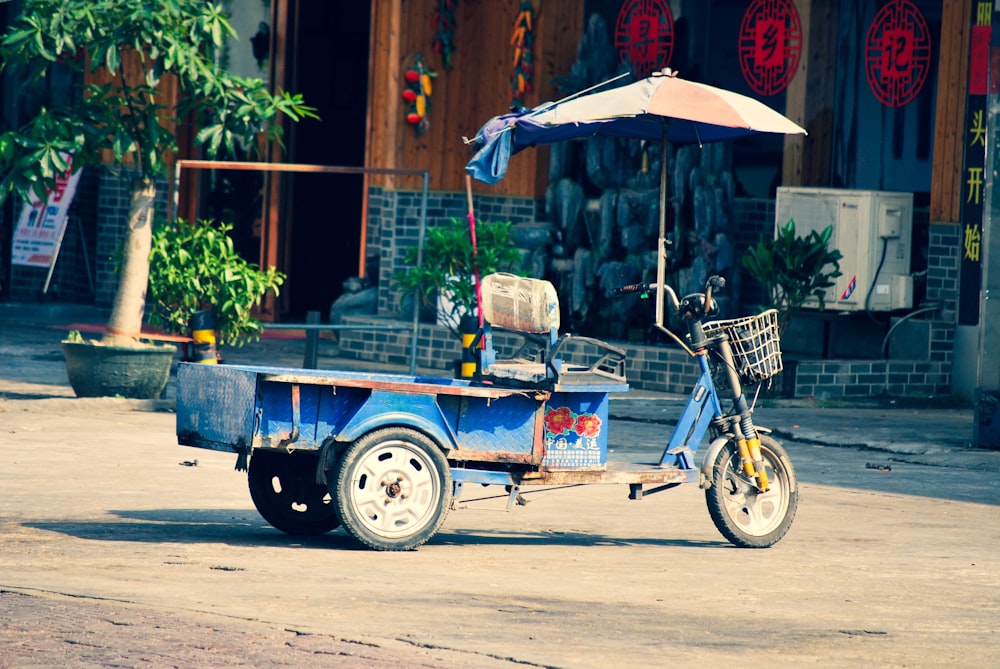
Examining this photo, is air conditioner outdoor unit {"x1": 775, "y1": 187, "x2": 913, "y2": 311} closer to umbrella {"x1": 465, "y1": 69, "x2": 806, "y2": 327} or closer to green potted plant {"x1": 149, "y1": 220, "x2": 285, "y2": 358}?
green potted plant {"x1": 149, "y1": 220, "x2": 285, "y2": 358}

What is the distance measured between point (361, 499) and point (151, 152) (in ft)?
22.8

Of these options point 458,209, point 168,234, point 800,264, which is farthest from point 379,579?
point 458,209

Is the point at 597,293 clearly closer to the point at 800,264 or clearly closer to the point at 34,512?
the point at 800,264

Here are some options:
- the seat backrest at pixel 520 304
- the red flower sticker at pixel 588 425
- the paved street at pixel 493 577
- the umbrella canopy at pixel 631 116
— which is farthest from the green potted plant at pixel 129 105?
the red flower sticker at pixel 588 425

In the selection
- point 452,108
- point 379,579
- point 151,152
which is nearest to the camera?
point 379,579

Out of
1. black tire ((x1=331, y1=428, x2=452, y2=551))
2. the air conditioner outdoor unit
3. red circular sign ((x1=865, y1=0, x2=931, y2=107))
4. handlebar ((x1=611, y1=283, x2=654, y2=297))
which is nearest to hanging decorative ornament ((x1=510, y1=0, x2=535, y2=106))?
the air conditioner outdoor unit

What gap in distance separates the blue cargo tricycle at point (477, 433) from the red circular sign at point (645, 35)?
10.3m

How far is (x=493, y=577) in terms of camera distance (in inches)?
341

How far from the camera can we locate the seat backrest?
9781 millimetres

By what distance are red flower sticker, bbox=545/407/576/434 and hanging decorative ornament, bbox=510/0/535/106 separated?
11.0 m

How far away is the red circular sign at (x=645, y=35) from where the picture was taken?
19.9 meters

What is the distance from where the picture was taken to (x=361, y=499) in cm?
909

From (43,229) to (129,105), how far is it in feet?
28.5

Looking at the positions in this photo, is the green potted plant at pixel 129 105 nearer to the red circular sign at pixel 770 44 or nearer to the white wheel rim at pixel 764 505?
the red circular sign at pixel 770 44
